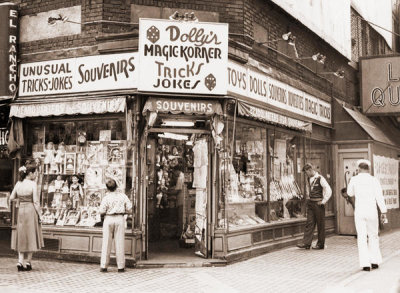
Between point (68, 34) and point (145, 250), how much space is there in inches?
189

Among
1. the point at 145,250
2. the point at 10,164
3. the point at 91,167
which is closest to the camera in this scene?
the point at 145,250

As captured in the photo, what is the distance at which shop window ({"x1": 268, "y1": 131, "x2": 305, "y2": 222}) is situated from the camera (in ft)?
39.1

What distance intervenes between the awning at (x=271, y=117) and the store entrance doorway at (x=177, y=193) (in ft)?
3.17

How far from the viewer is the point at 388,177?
640 inches

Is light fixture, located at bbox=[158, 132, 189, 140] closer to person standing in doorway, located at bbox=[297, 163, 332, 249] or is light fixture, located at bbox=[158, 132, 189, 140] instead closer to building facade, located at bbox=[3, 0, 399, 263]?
building facade, located at bbox=[3, 0, 399, 263]

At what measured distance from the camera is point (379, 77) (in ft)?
52.9

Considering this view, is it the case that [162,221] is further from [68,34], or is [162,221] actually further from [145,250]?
[68,34]

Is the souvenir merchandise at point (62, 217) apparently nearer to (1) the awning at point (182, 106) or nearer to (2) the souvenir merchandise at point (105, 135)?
(2) the souvenir merchandise at point (105, 135)

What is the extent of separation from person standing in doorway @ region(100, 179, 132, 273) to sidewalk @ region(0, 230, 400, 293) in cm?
25

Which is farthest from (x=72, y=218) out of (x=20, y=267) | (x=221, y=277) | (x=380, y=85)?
(x=380, y=85)

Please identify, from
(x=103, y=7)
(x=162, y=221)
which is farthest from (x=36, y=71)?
(x=162, y=221)

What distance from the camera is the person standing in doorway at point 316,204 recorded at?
11516 millimetres

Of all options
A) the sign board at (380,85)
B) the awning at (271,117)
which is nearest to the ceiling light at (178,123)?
the awning at (271,117)

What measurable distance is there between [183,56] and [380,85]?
949 centimetres
